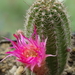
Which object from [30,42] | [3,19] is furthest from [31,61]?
[3,19]

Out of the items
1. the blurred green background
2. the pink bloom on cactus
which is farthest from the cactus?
the blurred green background

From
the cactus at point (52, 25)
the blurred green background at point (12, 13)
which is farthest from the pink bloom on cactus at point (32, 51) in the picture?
the blurred green background at point (12, 13)

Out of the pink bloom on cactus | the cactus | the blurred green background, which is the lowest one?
the pink bloom on cactus

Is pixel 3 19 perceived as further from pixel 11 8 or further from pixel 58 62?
pixel 58 62

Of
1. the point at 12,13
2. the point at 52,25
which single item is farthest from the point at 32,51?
the point at 12,13

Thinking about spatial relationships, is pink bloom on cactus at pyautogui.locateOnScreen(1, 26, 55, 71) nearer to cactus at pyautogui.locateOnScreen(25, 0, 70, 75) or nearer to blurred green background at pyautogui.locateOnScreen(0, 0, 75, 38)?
cactus at pyautogui.locateOnScreen(25, 0, 70, 75)
